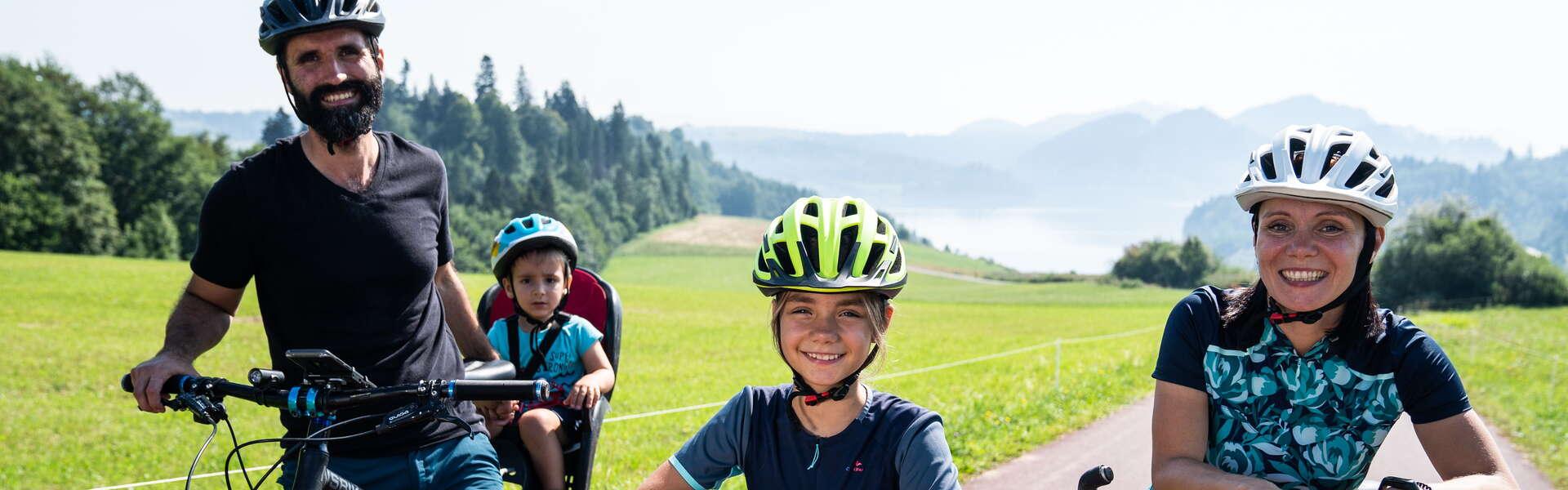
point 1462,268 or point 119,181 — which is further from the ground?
point 119,181

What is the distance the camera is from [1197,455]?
3.34 metres

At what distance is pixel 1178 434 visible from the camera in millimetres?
3363

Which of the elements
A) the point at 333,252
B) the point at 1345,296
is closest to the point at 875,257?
the point at 1345,296

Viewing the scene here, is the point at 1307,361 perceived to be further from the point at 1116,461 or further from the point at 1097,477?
the point at 1116,461

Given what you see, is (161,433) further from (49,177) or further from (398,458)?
(49,177)

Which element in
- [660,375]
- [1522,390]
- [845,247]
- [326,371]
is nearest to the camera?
[326,371]

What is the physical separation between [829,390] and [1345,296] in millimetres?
1662

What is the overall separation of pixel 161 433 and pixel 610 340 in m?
11.4

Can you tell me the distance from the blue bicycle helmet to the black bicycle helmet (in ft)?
6.50

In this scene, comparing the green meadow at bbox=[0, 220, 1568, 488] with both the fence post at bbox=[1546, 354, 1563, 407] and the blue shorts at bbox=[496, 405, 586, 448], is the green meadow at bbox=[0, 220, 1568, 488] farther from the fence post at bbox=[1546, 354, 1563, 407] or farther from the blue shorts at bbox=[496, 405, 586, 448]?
the blue shorts at bbox=[496, 405, 586, 448]

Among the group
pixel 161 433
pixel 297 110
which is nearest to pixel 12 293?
pixel 161 433

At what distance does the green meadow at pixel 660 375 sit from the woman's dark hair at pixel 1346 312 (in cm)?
115

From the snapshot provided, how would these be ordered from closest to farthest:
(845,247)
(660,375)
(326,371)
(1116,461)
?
1. (326,371)
2. (845,247)
3. (1116,461)
4. (660,375)

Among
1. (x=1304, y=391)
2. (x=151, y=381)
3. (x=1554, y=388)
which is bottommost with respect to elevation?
(x=1554, y=388)
